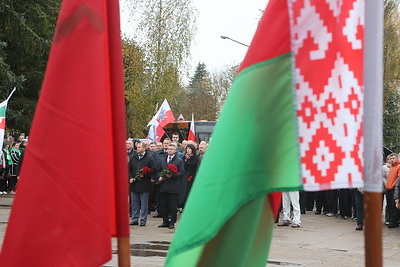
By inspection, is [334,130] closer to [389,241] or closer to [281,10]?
[281,10]

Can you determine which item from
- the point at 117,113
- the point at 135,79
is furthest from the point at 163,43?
the point at 117,113

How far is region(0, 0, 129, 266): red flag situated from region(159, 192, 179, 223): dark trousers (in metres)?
12.9

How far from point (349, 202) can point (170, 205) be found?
18.1 feet

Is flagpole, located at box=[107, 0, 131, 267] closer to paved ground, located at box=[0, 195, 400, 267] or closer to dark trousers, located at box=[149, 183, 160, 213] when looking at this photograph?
paved ground, located at box=[0, 195, 400, 267]

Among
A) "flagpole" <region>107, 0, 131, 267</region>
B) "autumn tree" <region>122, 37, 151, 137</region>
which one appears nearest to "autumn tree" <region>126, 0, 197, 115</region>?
"autumn tree" <region>122, 37, 151, 137</region>

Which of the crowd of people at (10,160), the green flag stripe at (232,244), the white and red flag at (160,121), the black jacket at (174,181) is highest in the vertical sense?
the white and red flag at (160,121)

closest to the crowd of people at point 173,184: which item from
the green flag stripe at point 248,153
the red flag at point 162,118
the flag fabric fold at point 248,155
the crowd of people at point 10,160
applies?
the red flag at point 162,118

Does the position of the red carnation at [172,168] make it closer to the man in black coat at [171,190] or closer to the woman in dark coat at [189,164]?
the man in black coat at [171,190]

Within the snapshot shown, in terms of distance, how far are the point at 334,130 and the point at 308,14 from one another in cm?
47

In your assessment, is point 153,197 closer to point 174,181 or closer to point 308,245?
point 174,181

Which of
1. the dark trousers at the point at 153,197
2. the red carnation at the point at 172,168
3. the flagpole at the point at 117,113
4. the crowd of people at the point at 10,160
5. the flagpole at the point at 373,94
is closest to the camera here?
the flagpole at the point at 373,94

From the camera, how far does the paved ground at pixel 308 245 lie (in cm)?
1162

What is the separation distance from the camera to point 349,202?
1958 cm

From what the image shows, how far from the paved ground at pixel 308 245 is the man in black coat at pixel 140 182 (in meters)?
0.39
